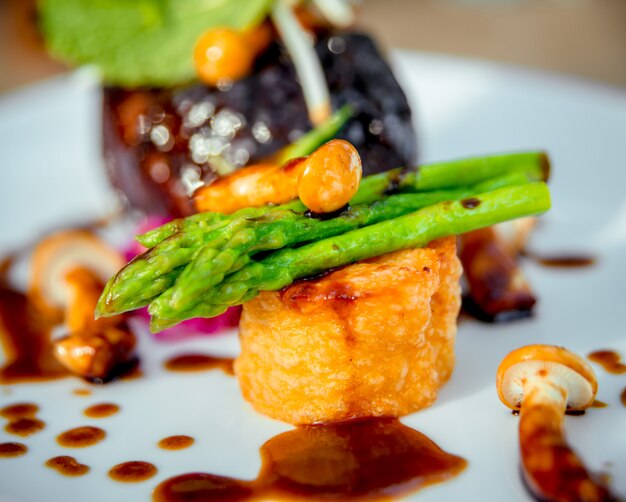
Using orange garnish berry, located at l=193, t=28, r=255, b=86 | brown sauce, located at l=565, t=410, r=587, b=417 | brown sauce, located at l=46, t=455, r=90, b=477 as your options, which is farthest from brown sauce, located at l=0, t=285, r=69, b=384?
brown sauce, located at l=565, t=410, r=587, b=417

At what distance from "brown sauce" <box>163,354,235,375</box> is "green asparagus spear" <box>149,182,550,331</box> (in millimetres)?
636

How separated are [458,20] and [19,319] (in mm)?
5471

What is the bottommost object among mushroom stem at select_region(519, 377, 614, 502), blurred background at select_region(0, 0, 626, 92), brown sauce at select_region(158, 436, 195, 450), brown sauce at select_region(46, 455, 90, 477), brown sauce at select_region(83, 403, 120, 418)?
mushroom stem at select_region(519, 377, 614, 502)

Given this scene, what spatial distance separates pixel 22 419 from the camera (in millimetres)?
2645

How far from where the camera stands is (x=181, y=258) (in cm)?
237

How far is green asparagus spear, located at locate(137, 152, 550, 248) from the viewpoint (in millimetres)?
2535

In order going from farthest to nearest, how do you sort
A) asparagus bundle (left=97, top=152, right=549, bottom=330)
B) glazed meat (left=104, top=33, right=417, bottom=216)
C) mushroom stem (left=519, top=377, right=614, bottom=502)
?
glazed meat (left=104, top=33, right=417, bottom=216), asparagus bundle (left=97, top=152, right=549, bottom=330), mushroom stem (left=519, top=377, right=614, bottom=502)

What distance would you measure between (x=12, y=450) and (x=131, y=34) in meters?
2.30

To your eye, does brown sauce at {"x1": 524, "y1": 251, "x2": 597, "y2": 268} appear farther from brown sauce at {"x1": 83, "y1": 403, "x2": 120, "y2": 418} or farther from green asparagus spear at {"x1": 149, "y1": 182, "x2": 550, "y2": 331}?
brown sauce at {"x1": 83, "y1": 403, "x2": 120, "y2": 418}

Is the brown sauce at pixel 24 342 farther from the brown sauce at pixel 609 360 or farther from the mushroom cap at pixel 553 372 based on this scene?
the brown sauce at pixel 609 360

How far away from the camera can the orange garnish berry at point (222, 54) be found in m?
3.67

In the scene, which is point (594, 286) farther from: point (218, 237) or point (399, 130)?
point (218, 237)

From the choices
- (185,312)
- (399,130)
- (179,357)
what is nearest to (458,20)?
(399,130)

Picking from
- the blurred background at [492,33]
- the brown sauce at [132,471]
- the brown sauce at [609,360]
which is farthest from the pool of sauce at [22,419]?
the blurred background at [492,33]
